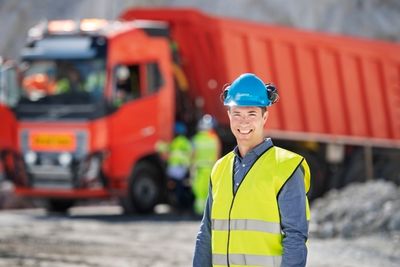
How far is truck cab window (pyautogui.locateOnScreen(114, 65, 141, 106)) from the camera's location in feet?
54.5

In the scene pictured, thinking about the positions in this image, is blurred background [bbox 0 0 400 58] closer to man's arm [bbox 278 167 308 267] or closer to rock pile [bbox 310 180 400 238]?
rock pile [bbox 310 180 400 238]

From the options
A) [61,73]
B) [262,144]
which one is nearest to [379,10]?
[61,73]

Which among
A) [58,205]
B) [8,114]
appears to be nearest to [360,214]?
[8,114]

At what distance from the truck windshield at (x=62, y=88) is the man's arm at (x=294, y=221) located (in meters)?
12.2

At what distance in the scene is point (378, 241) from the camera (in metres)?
12.8

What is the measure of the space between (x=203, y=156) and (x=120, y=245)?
501 centimetres

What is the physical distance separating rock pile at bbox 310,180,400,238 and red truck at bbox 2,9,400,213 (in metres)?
3.37

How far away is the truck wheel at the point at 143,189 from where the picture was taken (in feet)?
56.9

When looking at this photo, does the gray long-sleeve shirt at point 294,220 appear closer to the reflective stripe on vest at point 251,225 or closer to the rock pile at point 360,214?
the reflective stripe on vest at point 251,225

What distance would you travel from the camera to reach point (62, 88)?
16.8 meters

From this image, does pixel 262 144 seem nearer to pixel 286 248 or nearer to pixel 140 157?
pixel 286 248

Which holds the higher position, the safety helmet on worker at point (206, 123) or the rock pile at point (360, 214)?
the safety helmet on worker at point (206, 123)

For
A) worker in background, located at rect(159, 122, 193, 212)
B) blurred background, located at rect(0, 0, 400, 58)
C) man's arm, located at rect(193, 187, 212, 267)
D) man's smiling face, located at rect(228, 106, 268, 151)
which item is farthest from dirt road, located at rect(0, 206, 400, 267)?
blurred background, located at rect(0, 0, 400, 58)

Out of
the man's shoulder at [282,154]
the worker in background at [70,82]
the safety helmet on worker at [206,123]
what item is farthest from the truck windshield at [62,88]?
the man's shoulder at [282,154]
